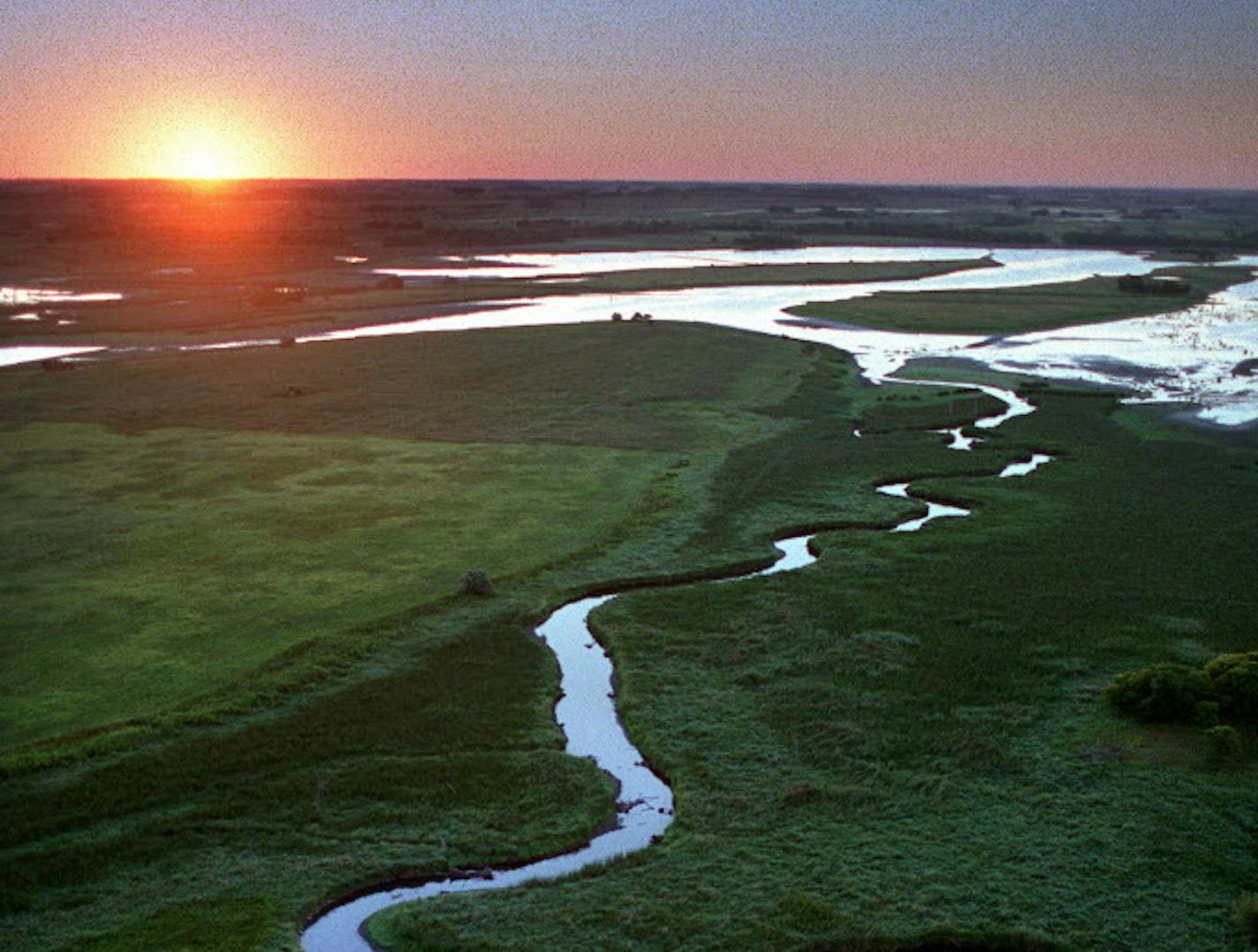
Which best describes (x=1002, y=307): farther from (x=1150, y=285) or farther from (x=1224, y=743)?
(x=1224, y=743)

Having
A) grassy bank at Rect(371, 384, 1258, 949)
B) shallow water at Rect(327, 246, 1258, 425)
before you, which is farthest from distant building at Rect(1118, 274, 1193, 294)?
grassy bank at Rect(371, 384, 1258, 949)

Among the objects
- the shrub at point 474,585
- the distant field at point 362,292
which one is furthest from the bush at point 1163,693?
the distant field at point 362,292

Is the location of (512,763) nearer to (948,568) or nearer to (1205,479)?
(948,568)

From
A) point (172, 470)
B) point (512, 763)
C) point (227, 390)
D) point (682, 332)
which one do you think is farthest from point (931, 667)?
point (682, 332)

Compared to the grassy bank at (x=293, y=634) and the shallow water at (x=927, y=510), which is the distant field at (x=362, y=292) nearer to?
the grassy bank at (x=293, y=634)

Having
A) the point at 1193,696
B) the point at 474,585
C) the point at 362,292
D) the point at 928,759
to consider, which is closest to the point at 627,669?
the point at 474,585

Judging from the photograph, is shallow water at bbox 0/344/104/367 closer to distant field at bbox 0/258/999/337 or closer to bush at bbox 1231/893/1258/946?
distant field at bbox 0/258/999/337
